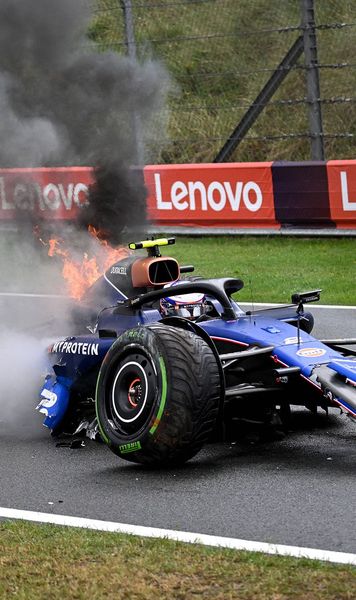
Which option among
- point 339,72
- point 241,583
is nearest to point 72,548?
point 241,583

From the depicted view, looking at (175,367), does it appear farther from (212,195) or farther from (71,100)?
(212,195)

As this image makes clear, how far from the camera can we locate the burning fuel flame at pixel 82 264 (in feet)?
30.2

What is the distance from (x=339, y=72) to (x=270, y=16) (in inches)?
59.0

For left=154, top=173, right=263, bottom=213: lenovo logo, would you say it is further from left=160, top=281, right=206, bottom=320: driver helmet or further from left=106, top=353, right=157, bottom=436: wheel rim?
left=106, top=353, right=157, bottom=436: wheel rim

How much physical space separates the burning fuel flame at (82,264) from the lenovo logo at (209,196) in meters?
6.78

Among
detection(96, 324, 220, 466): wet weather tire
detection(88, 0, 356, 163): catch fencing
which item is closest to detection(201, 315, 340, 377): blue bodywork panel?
detection(96, 324, 220, 466): wet weather tire

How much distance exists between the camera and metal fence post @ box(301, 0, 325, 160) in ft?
52.7

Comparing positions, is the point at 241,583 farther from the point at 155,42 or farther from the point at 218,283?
the point at 155,42

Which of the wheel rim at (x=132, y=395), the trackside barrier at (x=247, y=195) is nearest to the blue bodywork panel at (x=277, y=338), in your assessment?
the wheel rim at (x=132, y=395)

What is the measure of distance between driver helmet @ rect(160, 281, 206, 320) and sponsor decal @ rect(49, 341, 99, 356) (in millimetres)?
604

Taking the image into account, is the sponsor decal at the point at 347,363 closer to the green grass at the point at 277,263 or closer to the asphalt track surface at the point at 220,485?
the asphalt track surface at the point at 220,485

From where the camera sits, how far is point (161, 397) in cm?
681

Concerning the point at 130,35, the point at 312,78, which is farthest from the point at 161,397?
the point at 130,35

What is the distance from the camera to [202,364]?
22.4 feet
